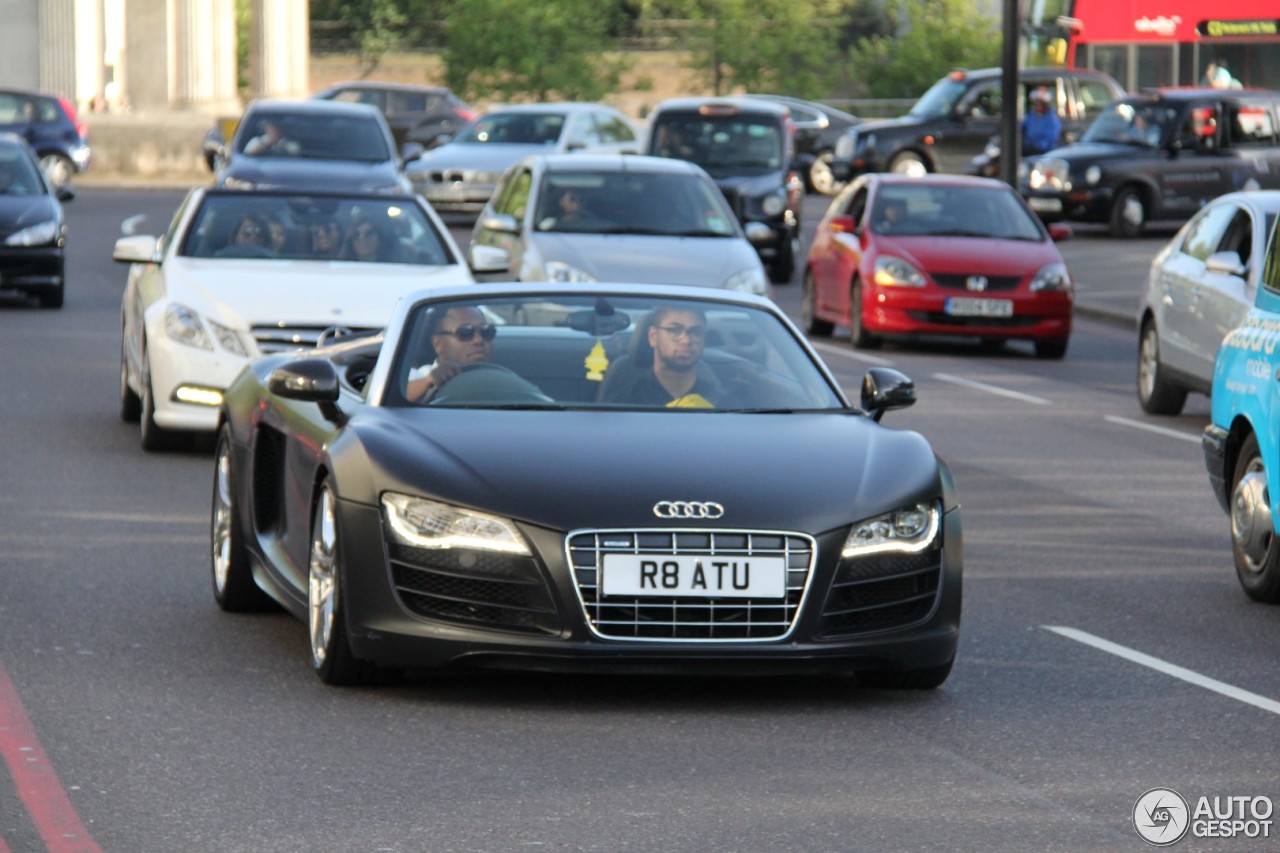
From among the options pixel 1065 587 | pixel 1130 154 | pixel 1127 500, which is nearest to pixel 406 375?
pixel 1065 587

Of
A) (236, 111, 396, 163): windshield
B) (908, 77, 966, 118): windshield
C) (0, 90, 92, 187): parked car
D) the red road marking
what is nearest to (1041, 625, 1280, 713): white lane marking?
the red road marking

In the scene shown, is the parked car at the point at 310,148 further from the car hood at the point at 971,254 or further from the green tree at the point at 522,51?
the green tree at the point at 522,51

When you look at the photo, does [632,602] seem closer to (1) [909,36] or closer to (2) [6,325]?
(2) [6,325]

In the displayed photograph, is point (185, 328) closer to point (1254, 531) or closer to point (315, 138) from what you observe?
point (1254, 531)

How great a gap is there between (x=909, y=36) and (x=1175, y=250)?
5170 centimetres

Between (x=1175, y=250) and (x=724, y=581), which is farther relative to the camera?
(x=1175, y=250)

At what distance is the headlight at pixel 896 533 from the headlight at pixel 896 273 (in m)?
14.6

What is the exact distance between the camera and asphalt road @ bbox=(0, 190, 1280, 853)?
6.27 m

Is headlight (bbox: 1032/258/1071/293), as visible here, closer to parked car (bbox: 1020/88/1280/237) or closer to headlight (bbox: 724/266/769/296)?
headlight (bbox: 724/266/769/296)

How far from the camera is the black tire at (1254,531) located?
10.2 m

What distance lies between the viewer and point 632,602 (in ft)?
24.7

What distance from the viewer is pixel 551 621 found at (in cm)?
750

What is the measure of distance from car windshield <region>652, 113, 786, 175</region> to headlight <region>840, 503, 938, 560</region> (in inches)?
894

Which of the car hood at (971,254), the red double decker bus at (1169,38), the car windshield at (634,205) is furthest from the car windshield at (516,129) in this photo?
the car windshield at (634,205)
